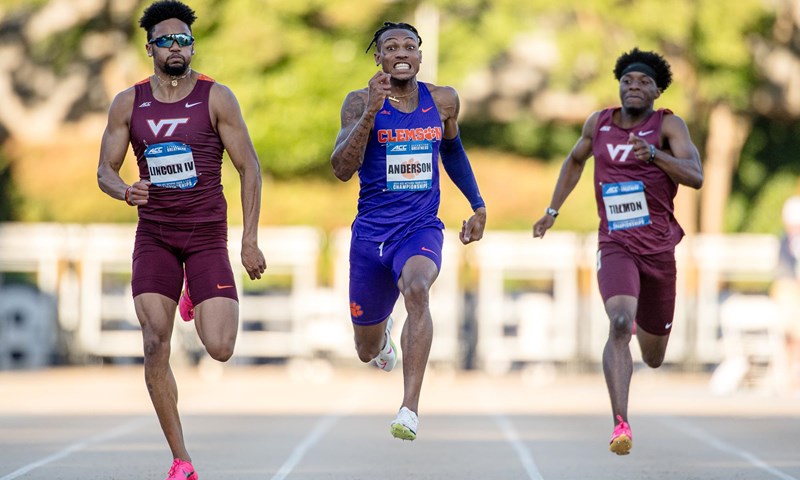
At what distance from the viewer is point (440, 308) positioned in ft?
78.2

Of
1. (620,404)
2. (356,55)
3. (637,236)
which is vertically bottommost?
(620,404)

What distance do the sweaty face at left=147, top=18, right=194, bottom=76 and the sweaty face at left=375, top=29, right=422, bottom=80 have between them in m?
1.16

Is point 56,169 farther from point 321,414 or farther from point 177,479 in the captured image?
point 177,479

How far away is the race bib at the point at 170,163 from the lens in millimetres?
8688

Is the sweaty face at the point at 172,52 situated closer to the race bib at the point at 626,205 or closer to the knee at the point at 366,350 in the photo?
the knee at the point at 366,350

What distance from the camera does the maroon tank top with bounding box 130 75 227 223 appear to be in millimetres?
8703

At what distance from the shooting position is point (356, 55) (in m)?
30.3

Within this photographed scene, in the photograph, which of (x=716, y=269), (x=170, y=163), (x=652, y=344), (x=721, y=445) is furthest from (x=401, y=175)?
(x=716, y=269)

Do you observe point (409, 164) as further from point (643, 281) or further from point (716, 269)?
point (716, 269)

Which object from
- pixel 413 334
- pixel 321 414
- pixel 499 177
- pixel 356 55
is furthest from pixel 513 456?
pixel 499 177

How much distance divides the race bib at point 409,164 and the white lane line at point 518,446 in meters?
1.88

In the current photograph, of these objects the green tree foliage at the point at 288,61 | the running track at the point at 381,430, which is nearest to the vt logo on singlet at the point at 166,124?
the running track at the point at 381,430

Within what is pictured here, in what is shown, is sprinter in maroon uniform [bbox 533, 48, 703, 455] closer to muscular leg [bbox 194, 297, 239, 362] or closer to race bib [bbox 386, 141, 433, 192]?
race bib [bbox 386, 141, 433, 192]

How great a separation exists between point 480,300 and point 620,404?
1446 centimetres
